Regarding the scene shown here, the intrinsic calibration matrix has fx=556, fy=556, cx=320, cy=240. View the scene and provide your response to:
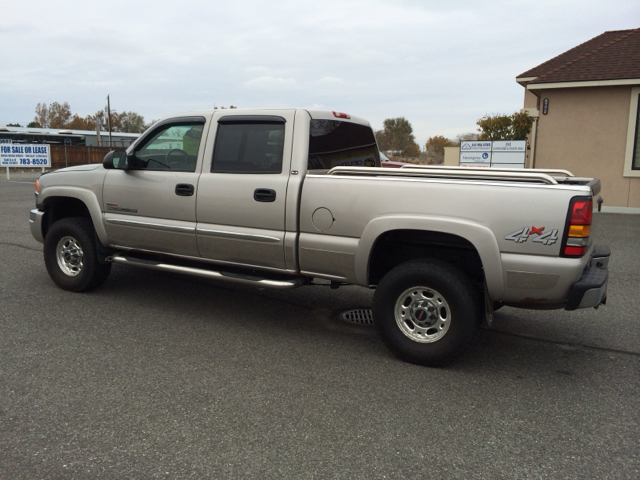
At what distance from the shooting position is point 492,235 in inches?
156

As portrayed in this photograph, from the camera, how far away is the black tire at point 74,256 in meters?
5.94

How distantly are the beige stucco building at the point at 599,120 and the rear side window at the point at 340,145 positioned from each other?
1051 centimetres

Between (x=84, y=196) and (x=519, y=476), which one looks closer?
(x=519, y=476)

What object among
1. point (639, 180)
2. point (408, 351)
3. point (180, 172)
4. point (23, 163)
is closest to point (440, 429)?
point (408, 351)

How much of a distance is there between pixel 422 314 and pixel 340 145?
2.06m

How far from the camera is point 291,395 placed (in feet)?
12.4

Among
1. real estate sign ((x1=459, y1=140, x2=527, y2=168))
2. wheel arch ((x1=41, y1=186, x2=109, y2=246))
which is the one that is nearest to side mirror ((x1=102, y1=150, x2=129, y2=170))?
wheel arch ((x1=41, y1=186, x2=109, y2=246))

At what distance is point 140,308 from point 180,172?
149 cm

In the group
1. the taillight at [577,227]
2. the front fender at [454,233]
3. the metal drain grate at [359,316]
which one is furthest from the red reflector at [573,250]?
the metal drain grate at [359,316]

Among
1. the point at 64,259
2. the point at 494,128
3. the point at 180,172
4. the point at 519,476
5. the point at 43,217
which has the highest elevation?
the point at 494,128

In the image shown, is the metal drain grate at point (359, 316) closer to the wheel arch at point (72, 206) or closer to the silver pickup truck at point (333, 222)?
the silver pickup truck at point (333, 222)

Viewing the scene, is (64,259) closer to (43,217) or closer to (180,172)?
(43,217)

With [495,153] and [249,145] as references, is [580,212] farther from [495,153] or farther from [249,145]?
[495,153]

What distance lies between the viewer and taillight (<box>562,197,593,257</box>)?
375 centimetres
